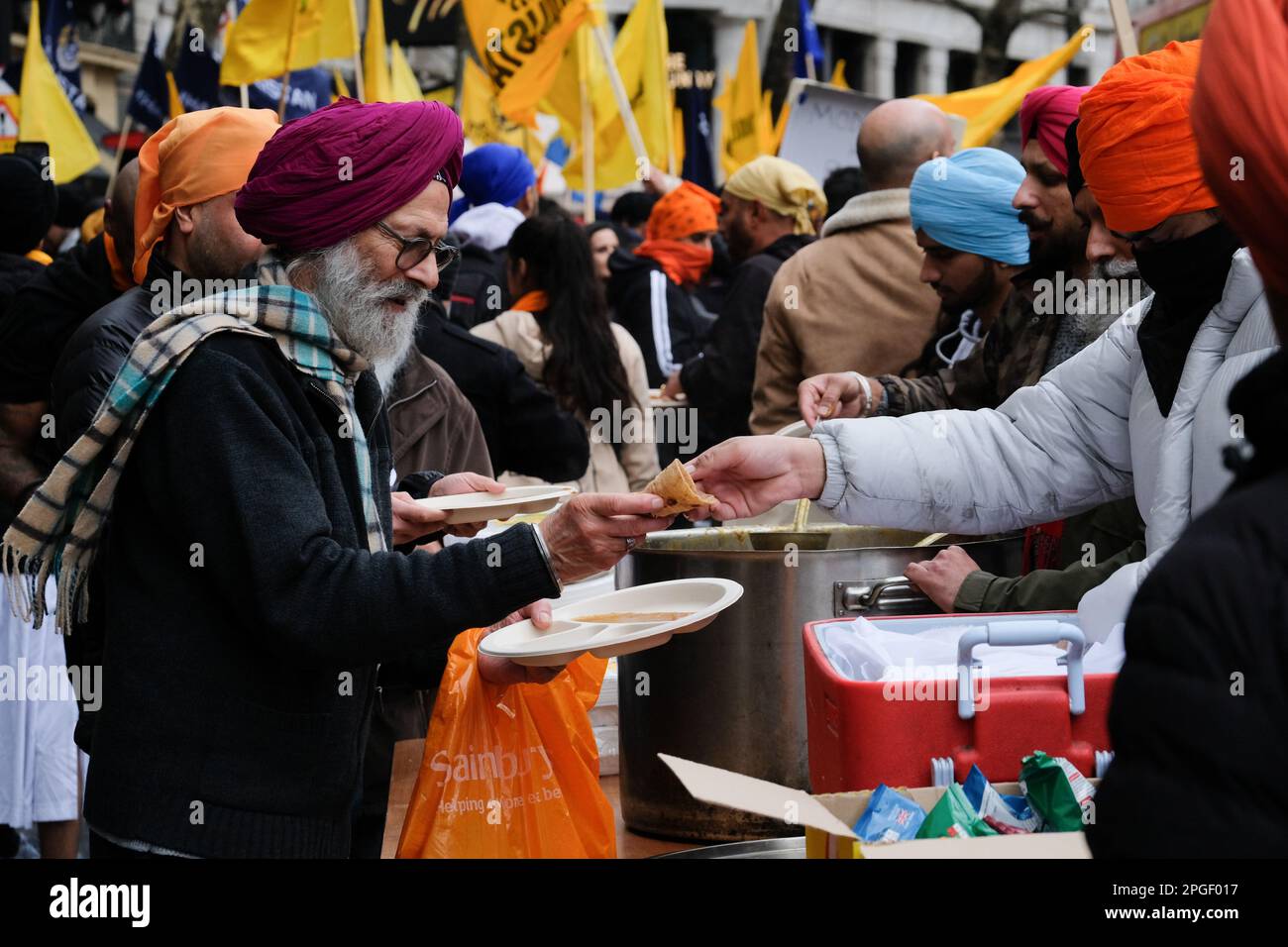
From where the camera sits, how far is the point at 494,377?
514cm

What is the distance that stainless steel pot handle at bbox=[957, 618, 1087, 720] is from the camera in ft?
7.46

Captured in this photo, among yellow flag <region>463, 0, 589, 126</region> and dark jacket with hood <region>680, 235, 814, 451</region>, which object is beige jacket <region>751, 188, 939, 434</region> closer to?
dark jacket with hood <region>680, 235, 814, 451</region>

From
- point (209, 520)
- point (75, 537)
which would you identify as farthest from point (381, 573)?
point (75, 537)

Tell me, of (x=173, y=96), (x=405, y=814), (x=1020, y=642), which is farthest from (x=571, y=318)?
(x=173, y=96)

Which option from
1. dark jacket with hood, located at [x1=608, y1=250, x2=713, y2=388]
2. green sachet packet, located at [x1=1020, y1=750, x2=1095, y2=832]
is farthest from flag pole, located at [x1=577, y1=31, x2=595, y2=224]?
green sachet packet, located at [x1=1020, y1=750, x2=1095, y2=832]

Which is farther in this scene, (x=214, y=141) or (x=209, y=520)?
(x=214, y=141)

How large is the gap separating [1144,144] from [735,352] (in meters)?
3.53

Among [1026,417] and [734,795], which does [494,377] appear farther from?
[734,795]

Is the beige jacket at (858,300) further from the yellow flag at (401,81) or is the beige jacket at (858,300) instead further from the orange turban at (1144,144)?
the yellow flag at (401,81)

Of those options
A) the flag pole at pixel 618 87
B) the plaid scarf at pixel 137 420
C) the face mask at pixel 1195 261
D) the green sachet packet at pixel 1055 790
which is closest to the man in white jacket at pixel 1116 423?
the face mask at pixel 1195 261

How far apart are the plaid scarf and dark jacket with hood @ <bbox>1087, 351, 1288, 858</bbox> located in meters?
1.61

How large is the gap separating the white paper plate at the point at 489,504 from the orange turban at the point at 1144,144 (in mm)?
1336

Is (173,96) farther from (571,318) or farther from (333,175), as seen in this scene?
(333,175)

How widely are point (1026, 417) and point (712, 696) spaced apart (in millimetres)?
934
